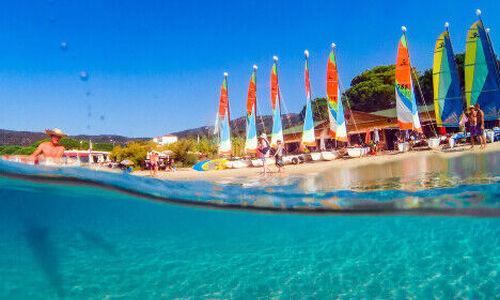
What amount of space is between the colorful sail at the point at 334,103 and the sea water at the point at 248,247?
19.5 m

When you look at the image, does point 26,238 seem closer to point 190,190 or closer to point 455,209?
point 190,190

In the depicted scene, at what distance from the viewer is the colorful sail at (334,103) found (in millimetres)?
27922

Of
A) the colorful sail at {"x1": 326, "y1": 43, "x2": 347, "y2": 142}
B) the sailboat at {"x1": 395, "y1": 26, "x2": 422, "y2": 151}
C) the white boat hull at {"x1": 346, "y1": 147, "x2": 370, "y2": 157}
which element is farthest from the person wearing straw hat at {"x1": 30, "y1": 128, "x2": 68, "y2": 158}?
the sailboat at {"x1": 395, "y1": 26, "x2": 422, "y2": 151}

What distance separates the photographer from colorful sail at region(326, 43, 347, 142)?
27.9 m

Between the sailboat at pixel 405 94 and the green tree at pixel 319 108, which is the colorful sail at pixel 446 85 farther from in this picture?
the green tree at pixel 319 108

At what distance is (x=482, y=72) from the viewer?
64.0 feet

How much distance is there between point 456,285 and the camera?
5.43m

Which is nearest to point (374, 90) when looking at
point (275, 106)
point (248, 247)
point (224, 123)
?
point (275, 106)

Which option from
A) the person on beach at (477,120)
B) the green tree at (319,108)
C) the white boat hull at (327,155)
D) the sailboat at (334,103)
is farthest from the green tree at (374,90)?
the person on beach at (477,120)

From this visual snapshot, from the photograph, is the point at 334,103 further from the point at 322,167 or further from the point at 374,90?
the point at 374,90

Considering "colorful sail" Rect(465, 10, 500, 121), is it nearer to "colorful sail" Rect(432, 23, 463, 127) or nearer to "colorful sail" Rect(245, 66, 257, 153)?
"colorful sail" Rect(432, 23, 463, 127)

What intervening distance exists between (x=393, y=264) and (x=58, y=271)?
762 cm

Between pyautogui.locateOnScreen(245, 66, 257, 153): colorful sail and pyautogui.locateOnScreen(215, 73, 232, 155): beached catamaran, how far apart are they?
2.19 metres

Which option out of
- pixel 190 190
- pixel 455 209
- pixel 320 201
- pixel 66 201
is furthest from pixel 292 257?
pixel 66 201
